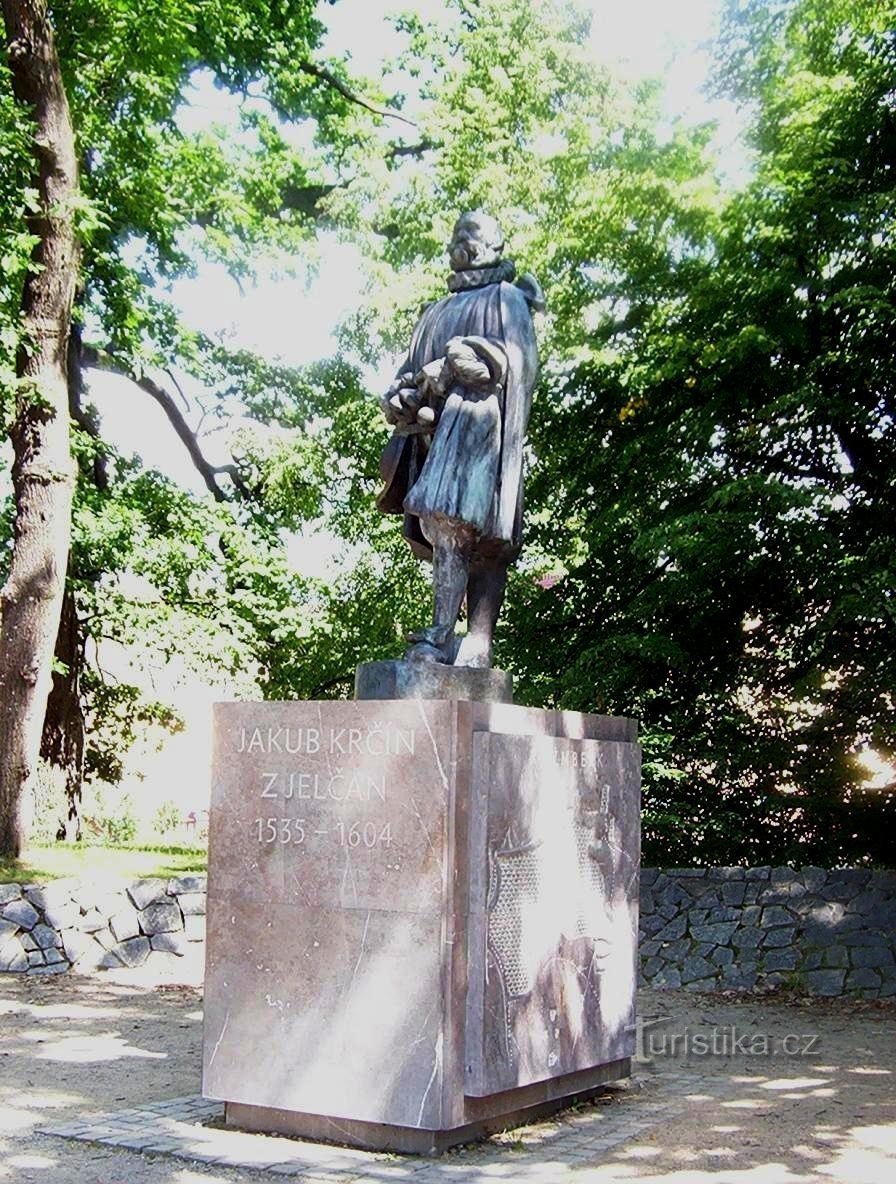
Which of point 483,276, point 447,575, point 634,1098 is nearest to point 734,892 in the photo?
point 634,1098

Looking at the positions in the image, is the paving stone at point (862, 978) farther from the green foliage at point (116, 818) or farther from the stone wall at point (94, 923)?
the green foliage at point (116, 818)

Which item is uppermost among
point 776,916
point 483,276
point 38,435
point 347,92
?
point 347,92

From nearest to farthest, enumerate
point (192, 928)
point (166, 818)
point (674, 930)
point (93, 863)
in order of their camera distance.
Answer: point (674, 930) → point (192, 928) → point (93, 863) → point (166, 818)

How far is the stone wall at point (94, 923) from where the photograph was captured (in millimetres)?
11320

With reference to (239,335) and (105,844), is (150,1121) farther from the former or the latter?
(239,335)

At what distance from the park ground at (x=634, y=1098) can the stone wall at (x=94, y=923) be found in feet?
2.66

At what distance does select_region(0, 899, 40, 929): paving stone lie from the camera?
1131cm

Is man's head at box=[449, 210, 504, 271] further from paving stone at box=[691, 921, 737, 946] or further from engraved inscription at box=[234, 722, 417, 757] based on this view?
paving stone at box=[691, 921, 737, 946]

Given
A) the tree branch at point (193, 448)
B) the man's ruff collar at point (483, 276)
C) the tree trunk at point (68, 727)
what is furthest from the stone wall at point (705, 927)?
the tree branch at point (193, 448)

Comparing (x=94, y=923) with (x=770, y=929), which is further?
(x=94, y=923)

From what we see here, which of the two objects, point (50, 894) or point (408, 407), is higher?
point (408, 407)

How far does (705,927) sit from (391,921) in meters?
6.54

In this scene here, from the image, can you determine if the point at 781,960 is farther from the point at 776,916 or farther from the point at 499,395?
the point at 499,395

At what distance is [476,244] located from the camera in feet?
22.4
